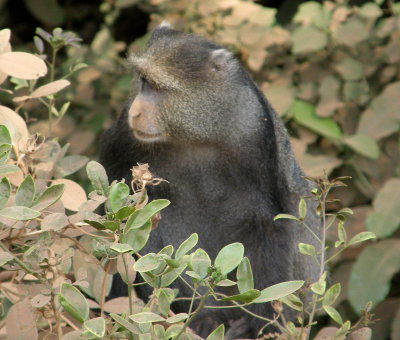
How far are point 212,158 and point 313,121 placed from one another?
1464mm

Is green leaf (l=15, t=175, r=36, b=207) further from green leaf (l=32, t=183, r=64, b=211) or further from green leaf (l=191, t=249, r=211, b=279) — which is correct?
green leaf (l=191, t=249, r=211, b=279)

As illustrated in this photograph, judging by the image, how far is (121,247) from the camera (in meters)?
1.49

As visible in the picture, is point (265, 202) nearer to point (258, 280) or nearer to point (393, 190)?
point (258, 280)

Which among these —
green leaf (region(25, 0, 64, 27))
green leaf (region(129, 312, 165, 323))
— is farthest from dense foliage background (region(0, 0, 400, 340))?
green leaf (region(129, 312, 165, 323))

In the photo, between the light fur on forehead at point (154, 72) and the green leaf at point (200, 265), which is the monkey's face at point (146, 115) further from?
the green leaf at point (200, 265)

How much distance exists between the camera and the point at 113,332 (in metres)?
1.54

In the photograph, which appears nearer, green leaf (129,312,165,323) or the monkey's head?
green leaf (129,312,165,323)

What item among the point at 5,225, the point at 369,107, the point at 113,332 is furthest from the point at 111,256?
the point at 369,107

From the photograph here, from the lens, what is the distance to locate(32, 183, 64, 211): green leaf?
163 cm

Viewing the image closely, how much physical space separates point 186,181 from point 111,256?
1888 millimetres

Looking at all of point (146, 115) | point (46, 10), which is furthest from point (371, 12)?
point (46, 10)

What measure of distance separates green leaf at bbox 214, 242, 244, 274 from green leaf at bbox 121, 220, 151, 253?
14 cm

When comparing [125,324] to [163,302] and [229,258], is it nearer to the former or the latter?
[163,302]

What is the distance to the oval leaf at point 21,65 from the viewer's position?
1920 millimetres
